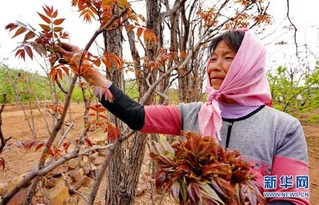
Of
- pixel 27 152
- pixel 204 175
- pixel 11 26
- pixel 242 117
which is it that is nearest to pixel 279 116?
pixel 242 117

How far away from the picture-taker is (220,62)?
146 centimetres

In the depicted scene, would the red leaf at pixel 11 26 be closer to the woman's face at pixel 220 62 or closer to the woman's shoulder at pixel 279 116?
the woman's face at pixel 220 62

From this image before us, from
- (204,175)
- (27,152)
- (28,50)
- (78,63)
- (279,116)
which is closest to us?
(204,175)

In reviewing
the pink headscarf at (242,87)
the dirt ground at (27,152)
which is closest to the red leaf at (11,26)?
the pink headscarf at (242,87)

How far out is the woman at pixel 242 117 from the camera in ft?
4.19

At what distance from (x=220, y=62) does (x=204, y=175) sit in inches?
33.8

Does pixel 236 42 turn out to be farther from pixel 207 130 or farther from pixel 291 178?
pixel 291 178

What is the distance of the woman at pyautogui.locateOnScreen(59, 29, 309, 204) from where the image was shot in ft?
4.19

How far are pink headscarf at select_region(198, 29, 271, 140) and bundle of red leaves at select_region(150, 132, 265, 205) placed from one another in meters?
0.55

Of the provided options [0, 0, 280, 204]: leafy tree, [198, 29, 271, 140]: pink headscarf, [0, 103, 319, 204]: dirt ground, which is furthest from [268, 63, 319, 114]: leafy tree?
[198, 29, 271, 140]: pink headscarf

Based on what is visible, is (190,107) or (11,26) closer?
(11,26)

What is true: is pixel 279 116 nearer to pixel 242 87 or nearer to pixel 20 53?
pixel 242 87

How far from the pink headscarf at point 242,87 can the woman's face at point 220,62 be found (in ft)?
0.15

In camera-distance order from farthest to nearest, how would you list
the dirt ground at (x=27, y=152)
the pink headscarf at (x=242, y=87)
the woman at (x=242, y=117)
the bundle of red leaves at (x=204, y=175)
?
the dirt ground at (x=27, y=152) → the pink headscarf at (x=242, y=87) → the woman at (x=242, y=117) → the bundle of red leaves at (x=204, y=175)
